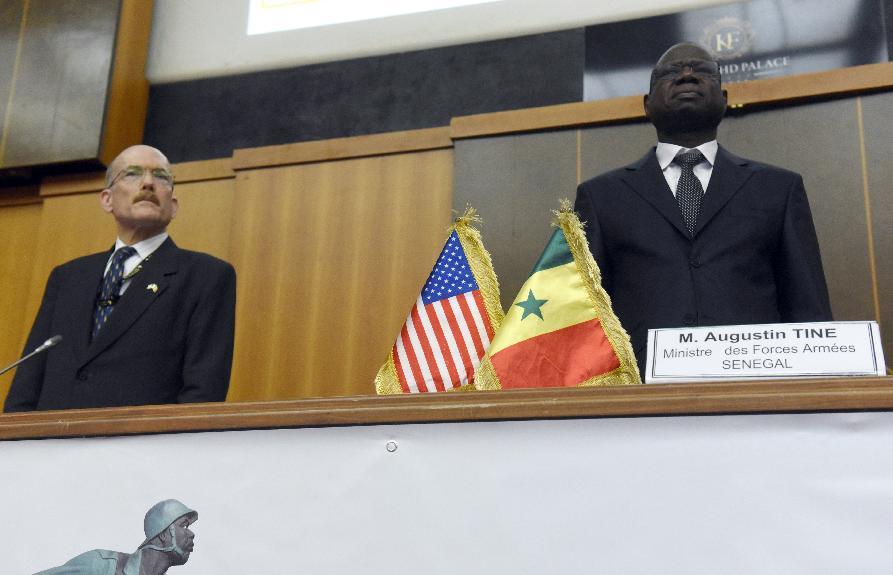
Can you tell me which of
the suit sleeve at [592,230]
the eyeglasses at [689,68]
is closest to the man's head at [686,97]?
the eyeglasses at [689,68]

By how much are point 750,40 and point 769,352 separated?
2.45 meters

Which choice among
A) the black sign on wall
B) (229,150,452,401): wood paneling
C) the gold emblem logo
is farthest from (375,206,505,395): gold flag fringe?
the gold emblem logo

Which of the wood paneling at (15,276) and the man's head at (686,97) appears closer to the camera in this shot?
the man's head at (686,97)

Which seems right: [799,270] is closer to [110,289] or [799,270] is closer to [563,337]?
[563,337]

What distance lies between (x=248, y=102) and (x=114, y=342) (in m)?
2.16

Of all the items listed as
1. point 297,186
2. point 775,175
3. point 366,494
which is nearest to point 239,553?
point 366,494

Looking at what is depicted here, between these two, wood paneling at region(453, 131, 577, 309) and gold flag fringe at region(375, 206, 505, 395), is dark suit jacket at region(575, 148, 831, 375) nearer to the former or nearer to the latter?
gold flag fringe at region(375, 206, 505, 395)

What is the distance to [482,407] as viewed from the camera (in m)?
1.49

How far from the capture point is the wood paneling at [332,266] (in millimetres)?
3686

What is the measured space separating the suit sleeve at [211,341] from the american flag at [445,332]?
0.37 meters

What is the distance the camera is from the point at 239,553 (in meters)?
1.55

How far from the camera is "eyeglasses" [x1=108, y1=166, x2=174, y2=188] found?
9.46 feet

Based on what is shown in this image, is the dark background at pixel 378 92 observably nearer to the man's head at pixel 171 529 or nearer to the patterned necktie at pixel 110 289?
the patterned necktie at pixel 110 289

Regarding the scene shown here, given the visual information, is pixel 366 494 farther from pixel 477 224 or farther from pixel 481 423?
pixel 477 224
